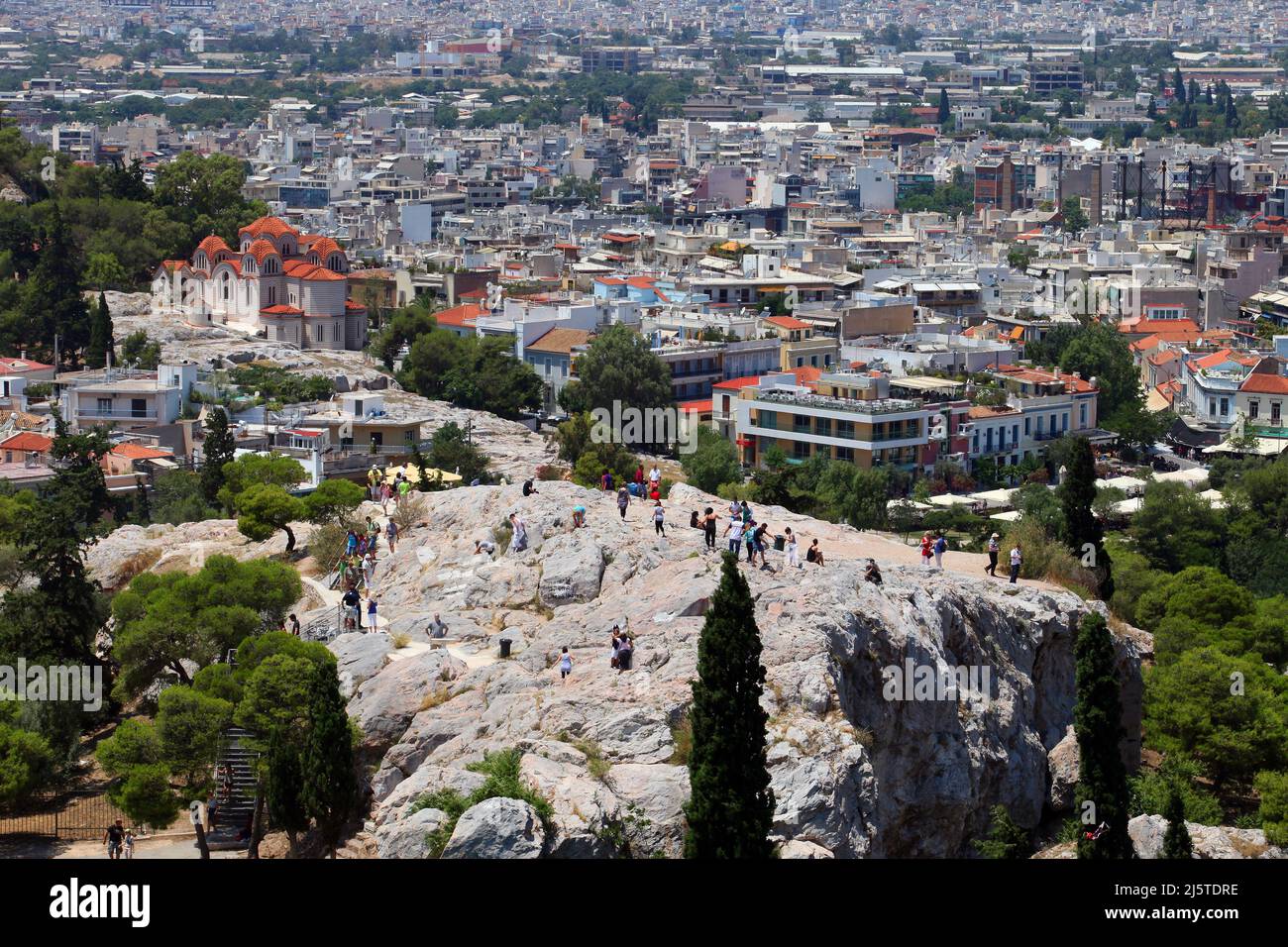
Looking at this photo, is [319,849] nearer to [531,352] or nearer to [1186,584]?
[1186,584]

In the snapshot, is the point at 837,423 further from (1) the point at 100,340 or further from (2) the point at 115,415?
(1) the point at 100,340

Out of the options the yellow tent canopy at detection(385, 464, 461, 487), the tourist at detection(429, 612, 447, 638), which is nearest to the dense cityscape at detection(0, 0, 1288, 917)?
the tourist at detection(429, 612, 447, 638)

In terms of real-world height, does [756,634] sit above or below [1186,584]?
above

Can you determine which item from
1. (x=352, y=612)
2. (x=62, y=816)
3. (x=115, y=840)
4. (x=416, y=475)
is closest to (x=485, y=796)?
(x=115, y=840)

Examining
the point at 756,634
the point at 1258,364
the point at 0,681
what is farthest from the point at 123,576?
the point at 1258,364
